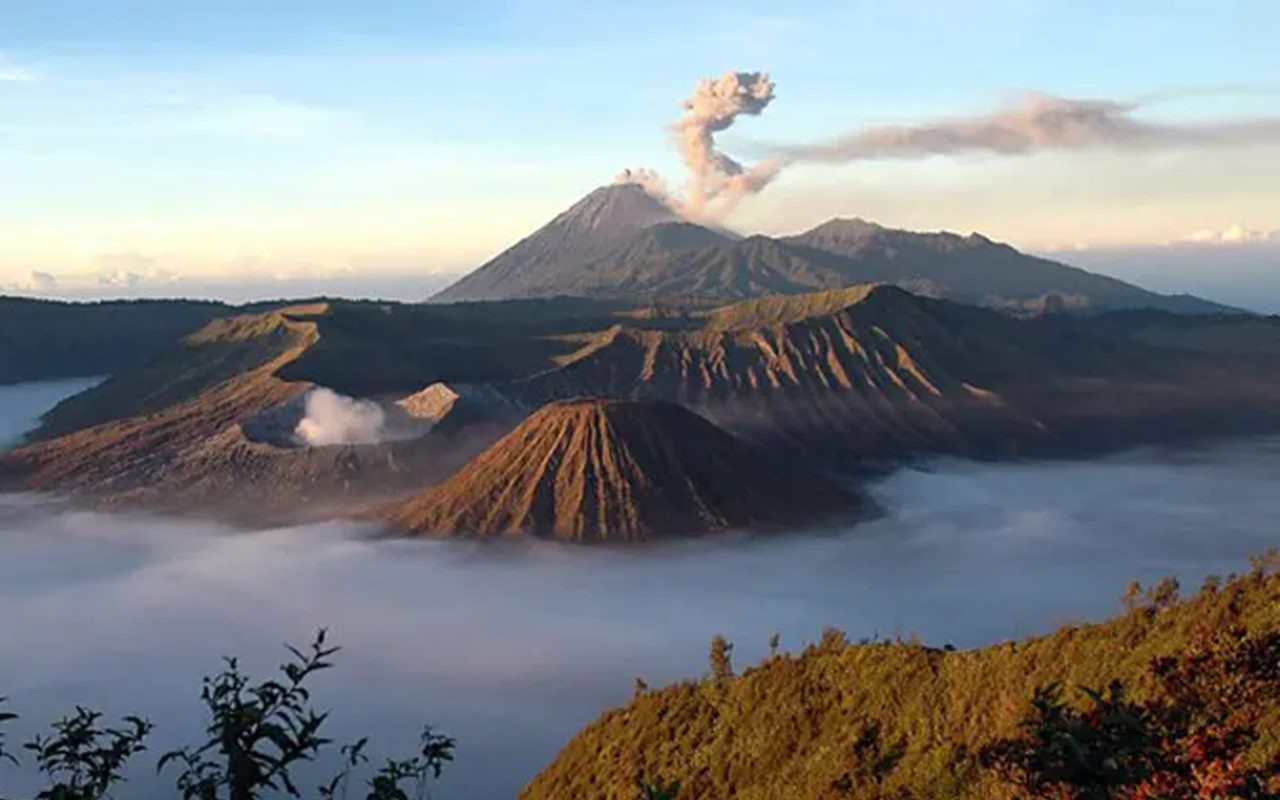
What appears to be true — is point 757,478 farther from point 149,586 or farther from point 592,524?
point 149,586

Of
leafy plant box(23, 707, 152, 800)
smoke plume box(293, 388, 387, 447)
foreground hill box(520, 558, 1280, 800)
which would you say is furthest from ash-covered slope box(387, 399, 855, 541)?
leafy plant box(23, 707, 152, 800)

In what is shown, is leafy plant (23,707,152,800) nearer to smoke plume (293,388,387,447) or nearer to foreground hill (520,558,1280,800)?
foreground hill (520,558,1280,800)

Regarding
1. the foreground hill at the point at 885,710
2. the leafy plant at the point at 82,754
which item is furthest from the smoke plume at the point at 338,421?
the leafy plant at the point at 82,754

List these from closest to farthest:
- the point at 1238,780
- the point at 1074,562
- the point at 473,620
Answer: the point at 1238,780 → the point at 473,620 → the point at 1074,562

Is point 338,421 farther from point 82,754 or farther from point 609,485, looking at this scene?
point 82,754

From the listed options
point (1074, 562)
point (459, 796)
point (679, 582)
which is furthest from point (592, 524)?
point (459, 796)

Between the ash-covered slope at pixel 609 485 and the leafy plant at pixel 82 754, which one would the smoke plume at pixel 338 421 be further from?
the leafy plant at pixel 82 754

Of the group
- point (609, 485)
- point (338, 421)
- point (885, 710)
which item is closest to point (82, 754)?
point (885, 710)
